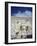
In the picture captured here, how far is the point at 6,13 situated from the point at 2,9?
8 centimetres

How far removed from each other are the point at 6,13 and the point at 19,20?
8.4 inches

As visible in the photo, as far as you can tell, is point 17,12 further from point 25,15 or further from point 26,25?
point 26,25

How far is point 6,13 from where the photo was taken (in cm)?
150

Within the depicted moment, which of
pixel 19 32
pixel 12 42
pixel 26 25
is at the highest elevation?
pixel 26 25

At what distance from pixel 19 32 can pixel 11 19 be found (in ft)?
0.73

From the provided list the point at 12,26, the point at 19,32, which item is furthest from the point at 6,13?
the point at 19,32

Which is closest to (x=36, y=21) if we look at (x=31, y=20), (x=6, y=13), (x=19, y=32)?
(x=31, y=20)

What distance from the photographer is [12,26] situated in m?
1.52

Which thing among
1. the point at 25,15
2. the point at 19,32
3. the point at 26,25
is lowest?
the point at 19,32

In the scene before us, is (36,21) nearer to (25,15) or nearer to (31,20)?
(31,20)

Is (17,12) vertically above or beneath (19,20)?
above

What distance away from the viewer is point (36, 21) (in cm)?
160

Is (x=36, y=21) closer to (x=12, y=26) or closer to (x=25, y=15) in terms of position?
(x=25, y=15)

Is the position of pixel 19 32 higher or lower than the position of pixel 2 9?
lower
